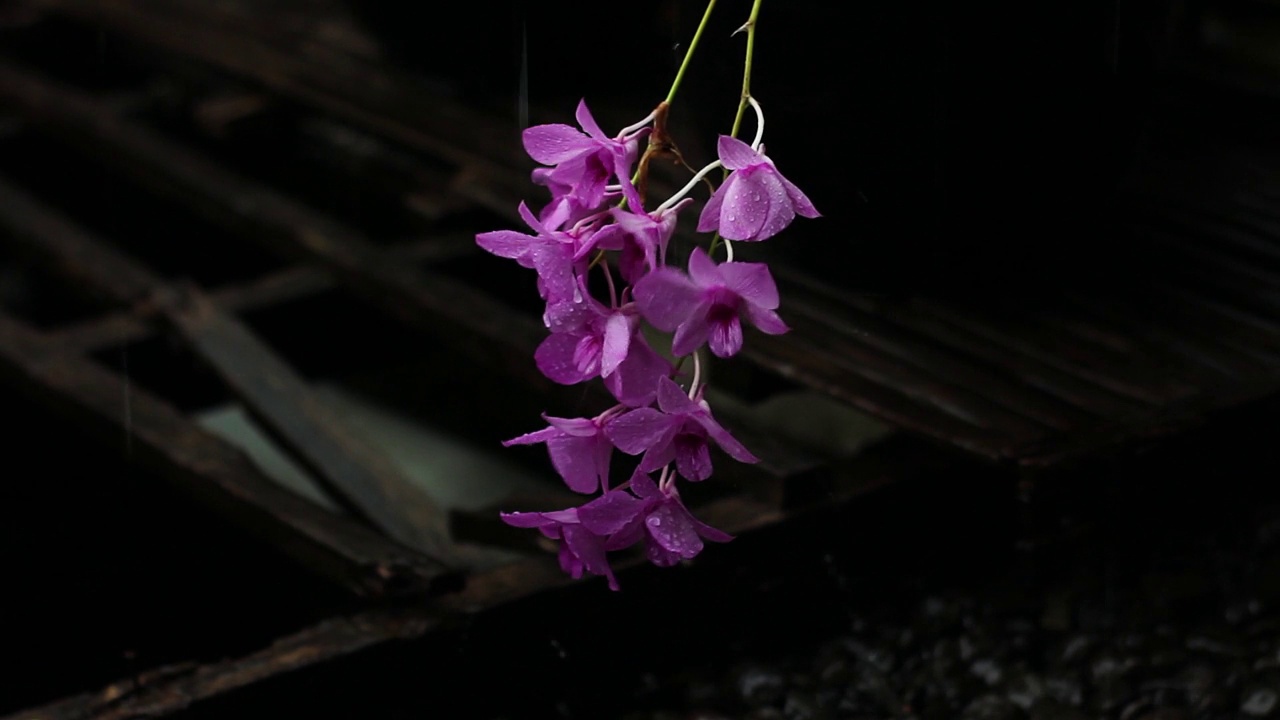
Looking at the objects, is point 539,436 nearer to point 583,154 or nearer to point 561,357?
point 561,357

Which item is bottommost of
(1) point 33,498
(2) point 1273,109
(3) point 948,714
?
(3) point 948,714

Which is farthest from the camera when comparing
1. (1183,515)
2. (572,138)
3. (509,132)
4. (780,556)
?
(509,132)

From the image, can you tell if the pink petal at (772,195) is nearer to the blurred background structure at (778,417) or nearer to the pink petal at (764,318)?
the pink petal at (764,318)

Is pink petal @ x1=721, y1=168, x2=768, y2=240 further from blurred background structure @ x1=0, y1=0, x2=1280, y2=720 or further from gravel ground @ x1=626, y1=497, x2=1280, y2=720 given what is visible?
gravel ground @ x1=626, y1=497, x2=1280, y2=720

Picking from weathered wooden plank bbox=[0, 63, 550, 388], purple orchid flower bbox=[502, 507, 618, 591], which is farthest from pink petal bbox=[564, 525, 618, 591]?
weathered wooden plank bbox=[0, 63, 550, 388]

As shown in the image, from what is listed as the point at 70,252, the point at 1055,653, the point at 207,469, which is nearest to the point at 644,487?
the point at 1055,653

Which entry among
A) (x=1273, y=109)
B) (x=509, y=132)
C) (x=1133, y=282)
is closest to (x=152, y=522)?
(x=509, y=132)

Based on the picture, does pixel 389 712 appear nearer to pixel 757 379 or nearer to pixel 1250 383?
pixel 757 379

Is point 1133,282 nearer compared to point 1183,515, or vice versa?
point 1183,515
